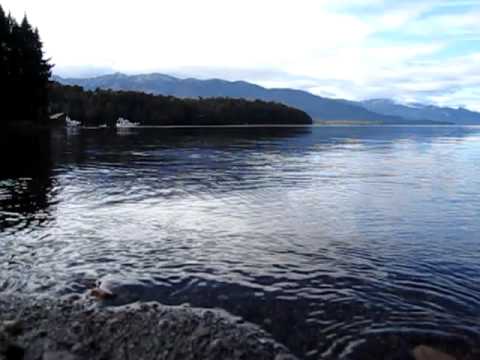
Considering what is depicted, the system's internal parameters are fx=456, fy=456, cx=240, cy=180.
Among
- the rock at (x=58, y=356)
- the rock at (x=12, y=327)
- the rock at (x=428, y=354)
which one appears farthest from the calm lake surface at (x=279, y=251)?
the rock at (x=58, y=356)

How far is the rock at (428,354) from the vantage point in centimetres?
1036

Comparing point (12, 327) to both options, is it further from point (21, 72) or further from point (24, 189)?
point (21, 72)

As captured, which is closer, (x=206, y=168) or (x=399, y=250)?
(x=399, y=250)

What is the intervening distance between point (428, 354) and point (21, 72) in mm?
111148

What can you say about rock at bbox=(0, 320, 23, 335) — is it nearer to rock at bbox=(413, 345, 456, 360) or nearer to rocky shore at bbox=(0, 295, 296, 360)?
rocky shore at bbox=(0, 295, 296, 360)

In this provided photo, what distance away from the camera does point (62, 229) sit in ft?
67.1

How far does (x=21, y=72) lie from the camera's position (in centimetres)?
10344

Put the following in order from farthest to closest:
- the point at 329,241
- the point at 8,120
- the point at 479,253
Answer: the point at 8,120 → the point at 329,241 → the point at 479,253

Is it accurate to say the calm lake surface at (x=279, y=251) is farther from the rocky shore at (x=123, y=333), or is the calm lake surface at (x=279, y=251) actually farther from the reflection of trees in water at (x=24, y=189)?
the rocky shore at (x=123, y=333)

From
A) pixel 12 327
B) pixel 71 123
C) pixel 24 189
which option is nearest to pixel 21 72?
pixel 71 123

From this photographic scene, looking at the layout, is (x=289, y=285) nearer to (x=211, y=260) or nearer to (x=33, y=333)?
(x=211, y=260)

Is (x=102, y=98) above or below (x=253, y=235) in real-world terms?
above

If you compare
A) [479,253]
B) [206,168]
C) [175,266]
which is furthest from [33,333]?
[206,168]

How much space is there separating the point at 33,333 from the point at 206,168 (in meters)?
35.6
